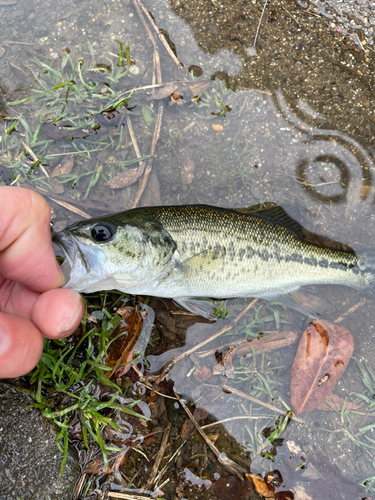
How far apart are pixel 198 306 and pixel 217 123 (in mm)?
2164

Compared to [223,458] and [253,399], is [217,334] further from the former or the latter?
[223,458]

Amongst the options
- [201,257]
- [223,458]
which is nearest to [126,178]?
[201,257]

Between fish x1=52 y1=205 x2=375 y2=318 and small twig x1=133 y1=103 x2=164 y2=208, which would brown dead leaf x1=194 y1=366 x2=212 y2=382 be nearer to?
fish x1=52 y1=205 x2=375 y2=318

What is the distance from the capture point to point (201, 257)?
10.8 feet

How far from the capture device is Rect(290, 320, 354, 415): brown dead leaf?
361 centimetres

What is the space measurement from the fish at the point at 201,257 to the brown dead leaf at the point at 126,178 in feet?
2.12

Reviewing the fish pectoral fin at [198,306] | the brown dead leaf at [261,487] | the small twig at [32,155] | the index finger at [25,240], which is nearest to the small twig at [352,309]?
the fish pectoral fin at [198,306]

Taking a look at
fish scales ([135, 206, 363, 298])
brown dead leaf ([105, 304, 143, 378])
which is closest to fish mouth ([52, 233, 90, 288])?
fish scales ([135, 206, 363, 298])

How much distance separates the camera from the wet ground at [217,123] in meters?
3.82

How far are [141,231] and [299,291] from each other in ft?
6.15

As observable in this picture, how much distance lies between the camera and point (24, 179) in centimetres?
387

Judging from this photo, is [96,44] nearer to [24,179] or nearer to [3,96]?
[3,96]

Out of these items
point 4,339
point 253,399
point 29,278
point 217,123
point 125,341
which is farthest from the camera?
point 217,123

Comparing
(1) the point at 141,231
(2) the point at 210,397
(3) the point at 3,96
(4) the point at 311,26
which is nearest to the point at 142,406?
(2) the point at 210,397
